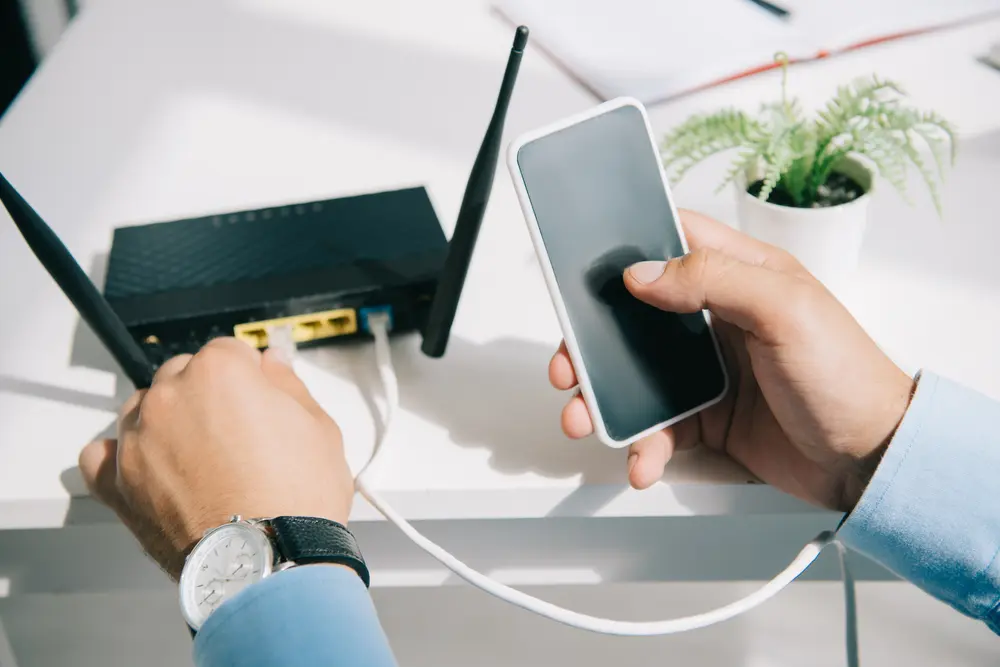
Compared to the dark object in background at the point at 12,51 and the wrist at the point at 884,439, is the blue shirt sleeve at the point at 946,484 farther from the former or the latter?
the dark object in background at the point at 12,51

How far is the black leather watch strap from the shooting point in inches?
18.3

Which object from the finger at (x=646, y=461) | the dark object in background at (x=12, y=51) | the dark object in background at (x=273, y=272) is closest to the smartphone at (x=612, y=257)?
the finger at (x=646, y=461)

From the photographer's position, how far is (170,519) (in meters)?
0.51

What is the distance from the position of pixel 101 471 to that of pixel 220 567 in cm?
11

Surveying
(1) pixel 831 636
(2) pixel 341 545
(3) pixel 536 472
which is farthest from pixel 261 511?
(1) pixel 831 636

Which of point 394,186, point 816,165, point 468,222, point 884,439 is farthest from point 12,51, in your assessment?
point 884,439

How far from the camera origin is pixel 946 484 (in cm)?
49

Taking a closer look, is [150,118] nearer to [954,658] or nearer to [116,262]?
[116,262]

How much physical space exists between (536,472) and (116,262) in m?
0.32

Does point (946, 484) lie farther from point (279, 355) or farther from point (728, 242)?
point (279, 355)

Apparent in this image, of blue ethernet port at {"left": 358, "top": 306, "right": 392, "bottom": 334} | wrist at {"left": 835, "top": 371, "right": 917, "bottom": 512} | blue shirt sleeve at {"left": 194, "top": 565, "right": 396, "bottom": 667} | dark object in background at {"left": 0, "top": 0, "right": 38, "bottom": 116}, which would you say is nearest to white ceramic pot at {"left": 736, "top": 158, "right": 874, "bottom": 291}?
wrist at {"left": 835, "top": 371, "right": 917, "bottom": 512}

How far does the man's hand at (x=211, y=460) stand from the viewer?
502 mm

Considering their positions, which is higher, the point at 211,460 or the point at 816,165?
the point at 816,165

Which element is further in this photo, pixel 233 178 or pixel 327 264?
pixel 233 178
